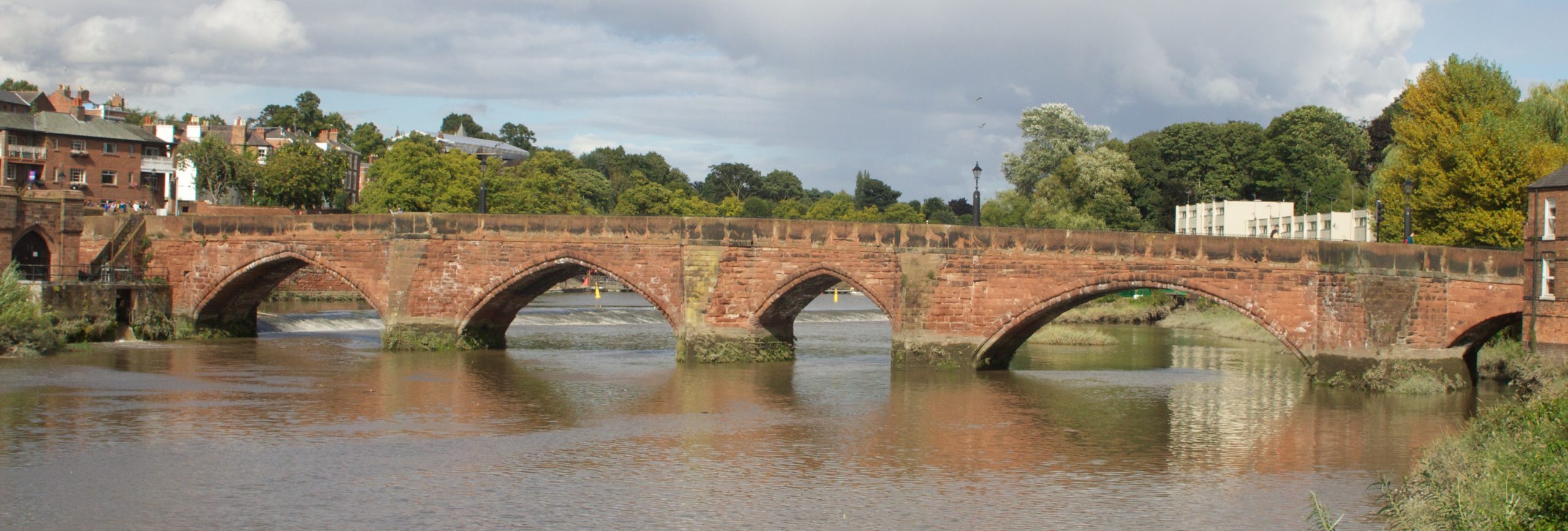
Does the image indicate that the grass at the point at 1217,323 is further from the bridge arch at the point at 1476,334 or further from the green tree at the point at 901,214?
the green tree at the point at 901,214

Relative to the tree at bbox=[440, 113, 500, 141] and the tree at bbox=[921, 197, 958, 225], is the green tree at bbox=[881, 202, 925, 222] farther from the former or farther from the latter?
the tree at bbox=[440, 113, 500, 141]

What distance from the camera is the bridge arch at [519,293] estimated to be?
115 ft

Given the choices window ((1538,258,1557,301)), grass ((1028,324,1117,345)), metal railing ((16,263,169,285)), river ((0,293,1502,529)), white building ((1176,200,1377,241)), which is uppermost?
white building ((1176,200,1377,241))

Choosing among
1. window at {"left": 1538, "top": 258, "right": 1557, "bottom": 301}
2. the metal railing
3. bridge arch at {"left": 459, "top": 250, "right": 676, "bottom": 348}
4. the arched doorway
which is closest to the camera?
window at {"left": 1538, "top": 258, "right": 1557, "bottom": 301}

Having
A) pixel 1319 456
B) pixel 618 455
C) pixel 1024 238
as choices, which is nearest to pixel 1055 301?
pixel 1024 238

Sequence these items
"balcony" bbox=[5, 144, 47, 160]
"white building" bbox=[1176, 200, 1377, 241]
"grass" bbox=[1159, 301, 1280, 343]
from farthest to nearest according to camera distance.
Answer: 1. "balcony" bbox=[5, 144, 47, 160]
2. "white building" bbox=[1176, 200, 1377, 241]
3. "grass" bbox=[1159, 301, 1280, 343]

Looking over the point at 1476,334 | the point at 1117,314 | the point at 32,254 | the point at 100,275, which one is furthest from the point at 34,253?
the point at 1476,334

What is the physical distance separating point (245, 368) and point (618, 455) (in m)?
15.5

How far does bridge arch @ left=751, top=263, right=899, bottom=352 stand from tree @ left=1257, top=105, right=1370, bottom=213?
1940 inches

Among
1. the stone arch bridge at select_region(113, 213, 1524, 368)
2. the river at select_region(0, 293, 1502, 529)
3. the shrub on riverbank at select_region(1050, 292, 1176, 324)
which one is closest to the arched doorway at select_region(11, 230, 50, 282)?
the stone arch bridge at select_region(113, 213, 1524, 368)

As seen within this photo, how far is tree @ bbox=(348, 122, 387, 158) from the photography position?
103625mm

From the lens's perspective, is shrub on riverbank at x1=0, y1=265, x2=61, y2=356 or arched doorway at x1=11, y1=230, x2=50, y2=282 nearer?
shrub on riverbank at x1=0, y1=265, x2=61, y2=356

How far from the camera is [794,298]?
34594 mm

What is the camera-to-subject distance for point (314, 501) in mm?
17188
